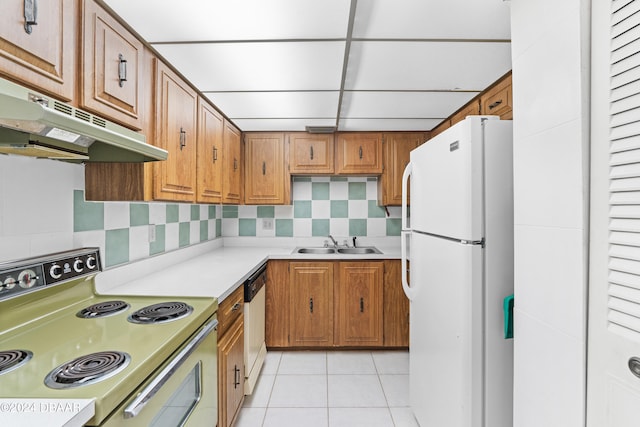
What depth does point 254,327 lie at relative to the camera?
2.22 m

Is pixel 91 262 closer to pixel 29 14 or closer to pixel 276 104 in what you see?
pixel 29 14

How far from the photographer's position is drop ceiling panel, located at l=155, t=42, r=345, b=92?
147 centimetres

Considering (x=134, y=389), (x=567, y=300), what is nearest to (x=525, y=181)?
(x=567, y=300)

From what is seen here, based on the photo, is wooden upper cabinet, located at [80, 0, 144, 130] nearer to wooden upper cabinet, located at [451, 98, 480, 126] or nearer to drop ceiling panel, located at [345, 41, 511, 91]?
drop ceiling panel, located at [345, 41, 511, 91]

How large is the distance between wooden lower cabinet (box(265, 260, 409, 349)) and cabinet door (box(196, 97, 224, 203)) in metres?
0.88

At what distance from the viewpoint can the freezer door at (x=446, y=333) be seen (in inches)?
49.5

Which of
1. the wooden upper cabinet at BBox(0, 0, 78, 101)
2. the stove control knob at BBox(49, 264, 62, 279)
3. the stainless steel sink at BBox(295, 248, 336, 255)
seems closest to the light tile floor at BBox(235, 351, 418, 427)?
the stainless steel sink at BBox(295, 248, 336, 255)

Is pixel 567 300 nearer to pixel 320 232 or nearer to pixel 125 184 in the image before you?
pixel 125 184

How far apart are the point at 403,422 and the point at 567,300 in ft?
4.85

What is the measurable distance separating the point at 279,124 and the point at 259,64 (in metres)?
1.13

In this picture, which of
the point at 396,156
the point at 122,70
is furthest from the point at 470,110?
the point at 122,70

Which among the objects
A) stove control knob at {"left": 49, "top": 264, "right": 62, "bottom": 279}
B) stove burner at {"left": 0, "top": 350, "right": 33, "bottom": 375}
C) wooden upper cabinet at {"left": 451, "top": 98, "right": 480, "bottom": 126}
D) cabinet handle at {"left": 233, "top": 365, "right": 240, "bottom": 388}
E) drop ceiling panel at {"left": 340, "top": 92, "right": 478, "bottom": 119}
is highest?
drop ceiling panel at {"left": 340, "top": 92, "right": 478, "bottom": 119}

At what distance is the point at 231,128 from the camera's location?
2680 millimetres

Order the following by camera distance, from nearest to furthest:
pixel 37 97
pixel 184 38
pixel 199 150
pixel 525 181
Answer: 1. pixel 37 97
2. pixel 525 181
3. pixel 184 38
4. pixel 199 150
